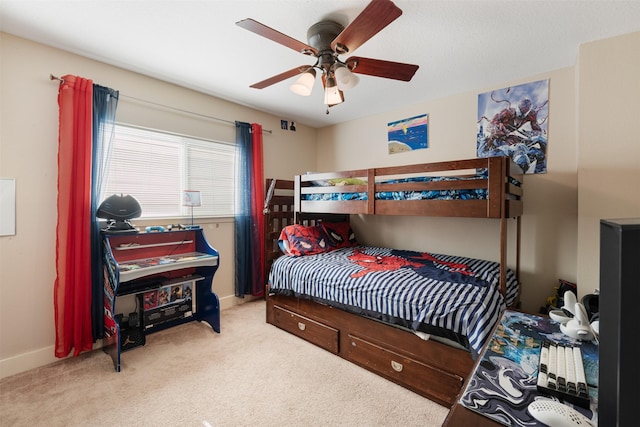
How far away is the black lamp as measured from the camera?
2.26m

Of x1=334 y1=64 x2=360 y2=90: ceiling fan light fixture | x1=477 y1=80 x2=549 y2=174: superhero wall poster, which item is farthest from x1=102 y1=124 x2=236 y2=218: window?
x1=477 y1=80 x2=549 y2=174: superhero wall poster

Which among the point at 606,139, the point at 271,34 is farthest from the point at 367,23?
the point at 606,139

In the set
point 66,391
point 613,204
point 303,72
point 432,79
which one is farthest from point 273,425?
point 432,79

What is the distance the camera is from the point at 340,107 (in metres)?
3.51

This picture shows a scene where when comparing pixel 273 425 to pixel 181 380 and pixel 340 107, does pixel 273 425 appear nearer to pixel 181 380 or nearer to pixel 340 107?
pixel 181 380

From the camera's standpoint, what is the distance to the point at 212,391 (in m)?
1.88

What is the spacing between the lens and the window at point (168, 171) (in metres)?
2.57

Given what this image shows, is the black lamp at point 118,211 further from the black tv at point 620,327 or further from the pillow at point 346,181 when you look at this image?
the black tv at point 620,327

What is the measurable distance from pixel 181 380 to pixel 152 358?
0.46 m

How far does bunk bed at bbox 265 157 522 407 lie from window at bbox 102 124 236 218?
2.65 feet

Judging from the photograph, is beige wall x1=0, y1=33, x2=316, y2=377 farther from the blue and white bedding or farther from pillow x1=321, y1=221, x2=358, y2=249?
pillow x1=321, y1=221, x2=358, y2=249

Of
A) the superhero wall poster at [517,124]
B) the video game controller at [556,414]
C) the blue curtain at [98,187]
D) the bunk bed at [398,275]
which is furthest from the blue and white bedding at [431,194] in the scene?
the blue curtain at [98,187]

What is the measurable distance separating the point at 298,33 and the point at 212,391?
2.56 m

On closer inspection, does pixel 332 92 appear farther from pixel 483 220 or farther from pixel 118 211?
pixel 483 220
